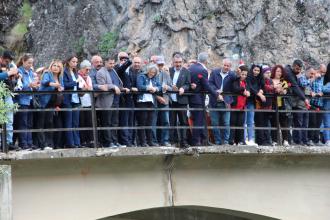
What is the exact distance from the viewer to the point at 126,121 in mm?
12625

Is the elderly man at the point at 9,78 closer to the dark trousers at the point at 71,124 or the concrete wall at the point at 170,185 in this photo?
the concrete wall at the point at 170,185

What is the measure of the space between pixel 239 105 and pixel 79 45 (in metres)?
13.9

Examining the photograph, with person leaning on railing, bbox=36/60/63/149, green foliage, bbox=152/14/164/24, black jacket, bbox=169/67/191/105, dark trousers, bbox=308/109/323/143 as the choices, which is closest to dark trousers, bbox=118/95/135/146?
black jacket, bbox=169/67/191/105

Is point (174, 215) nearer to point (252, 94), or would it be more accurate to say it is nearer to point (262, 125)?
point (262, 125)

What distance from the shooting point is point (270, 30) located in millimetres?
24812

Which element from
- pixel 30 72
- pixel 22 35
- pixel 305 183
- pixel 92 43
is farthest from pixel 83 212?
pixel 22 35

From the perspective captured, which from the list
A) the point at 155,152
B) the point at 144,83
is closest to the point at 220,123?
the point at 144,83

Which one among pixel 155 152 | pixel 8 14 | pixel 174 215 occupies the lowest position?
pixel 174 215

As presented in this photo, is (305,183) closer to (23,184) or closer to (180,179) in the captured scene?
(180,179)

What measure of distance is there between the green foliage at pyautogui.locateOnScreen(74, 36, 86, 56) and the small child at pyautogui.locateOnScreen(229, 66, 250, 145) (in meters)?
13.5

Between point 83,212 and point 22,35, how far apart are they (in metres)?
17.1

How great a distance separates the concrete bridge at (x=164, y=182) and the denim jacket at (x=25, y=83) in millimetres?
864

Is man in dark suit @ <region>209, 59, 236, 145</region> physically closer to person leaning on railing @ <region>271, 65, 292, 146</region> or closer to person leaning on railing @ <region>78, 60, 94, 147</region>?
person leaning on railing @ <region>271, 65, 292, 146</region>

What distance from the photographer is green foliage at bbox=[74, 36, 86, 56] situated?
87.5 ft
